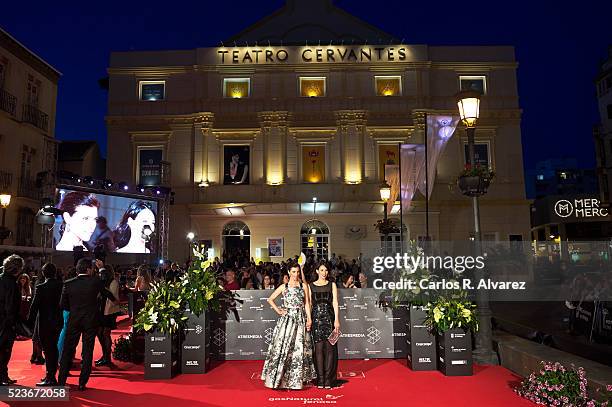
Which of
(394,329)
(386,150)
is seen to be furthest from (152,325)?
(386,150)

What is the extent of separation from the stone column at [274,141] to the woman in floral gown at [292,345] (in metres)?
20.4

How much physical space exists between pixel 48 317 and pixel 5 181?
15.8 meters

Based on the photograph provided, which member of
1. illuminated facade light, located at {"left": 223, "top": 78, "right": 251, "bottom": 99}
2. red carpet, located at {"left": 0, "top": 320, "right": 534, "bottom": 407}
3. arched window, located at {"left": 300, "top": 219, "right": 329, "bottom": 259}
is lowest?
red carpet, located at {"left": 0, "top": 320, "right": 534, "bottom": 407}

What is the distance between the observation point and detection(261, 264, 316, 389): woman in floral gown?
6715 mm

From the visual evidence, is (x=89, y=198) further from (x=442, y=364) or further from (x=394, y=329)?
(x=442, y=364)

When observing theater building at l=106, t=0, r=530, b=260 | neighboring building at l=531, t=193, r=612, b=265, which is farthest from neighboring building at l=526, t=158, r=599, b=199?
theater building at l=106, t=0, r=530, b=260

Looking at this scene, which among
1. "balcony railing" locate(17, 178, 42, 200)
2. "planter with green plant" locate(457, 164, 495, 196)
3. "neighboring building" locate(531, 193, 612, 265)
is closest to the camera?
"planter with green plant" locate(457, 164, 495, 196)

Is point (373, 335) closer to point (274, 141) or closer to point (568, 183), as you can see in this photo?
point (274, 141)

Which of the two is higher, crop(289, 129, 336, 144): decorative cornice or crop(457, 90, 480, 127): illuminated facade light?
crop(289, 129, 336, 144): decorative cornice

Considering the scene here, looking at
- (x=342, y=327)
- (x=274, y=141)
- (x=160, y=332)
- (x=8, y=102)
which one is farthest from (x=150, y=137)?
(x=342, y=327)

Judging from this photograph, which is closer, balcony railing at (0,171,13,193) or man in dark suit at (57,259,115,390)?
man in dark suit at (57,259,115,390)

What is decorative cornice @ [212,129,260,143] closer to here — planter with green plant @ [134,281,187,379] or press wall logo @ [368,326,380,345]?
press wall logo @ [368,326,380,345]

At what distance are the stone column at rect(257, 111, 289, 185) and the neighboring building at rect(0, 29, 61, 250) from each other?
10949 mm

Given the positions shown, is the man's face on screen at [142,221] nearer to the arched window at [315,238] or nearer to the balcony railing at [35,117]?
the balcony railing at [35,117]
